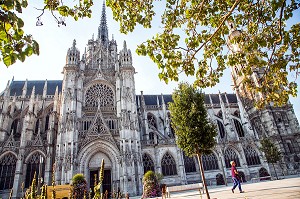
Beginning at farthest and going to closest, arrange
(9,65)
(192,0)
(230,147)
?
1. (230,147)
2. (192,0)
3. (9,65)

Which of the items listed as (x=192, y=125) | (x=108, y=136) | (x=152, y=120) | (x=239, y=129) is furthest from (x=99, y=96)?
(x=239, y=129)

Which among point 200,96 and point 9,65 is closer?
point 9,65

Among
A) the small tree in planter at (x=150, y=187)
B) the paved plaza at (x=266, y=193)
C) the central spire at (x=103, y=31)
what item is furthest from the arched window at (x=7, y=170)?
the central spire at (x=103, y=31)

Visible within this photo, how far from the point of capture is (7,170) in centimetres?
2169

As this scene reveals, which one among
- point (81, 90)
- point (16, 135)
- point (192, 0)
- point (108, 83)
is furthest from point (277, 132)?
point (16, 135)

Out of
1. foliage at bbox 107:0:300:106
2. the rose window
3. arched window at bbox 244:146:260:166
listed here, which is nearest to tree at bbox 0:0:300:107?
foliage at bbox 107:0:300:106

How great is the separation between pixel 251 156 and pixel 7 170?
1199 inches

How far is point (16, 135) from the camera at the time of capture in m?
25.6

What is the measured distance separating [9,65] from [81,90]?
23165 mm

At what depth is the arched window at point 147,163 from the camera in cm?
2366

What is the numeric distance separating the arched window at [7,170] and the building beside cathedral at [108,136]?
0.09m

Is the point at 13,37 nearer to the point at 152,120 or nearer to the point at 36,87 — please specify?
the point at 152,120

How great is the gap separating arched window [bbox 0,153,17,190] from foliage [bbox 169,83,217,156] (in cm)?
1985

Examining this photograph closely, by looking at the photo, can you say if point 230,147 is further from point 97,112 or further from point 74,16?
point 74,16
